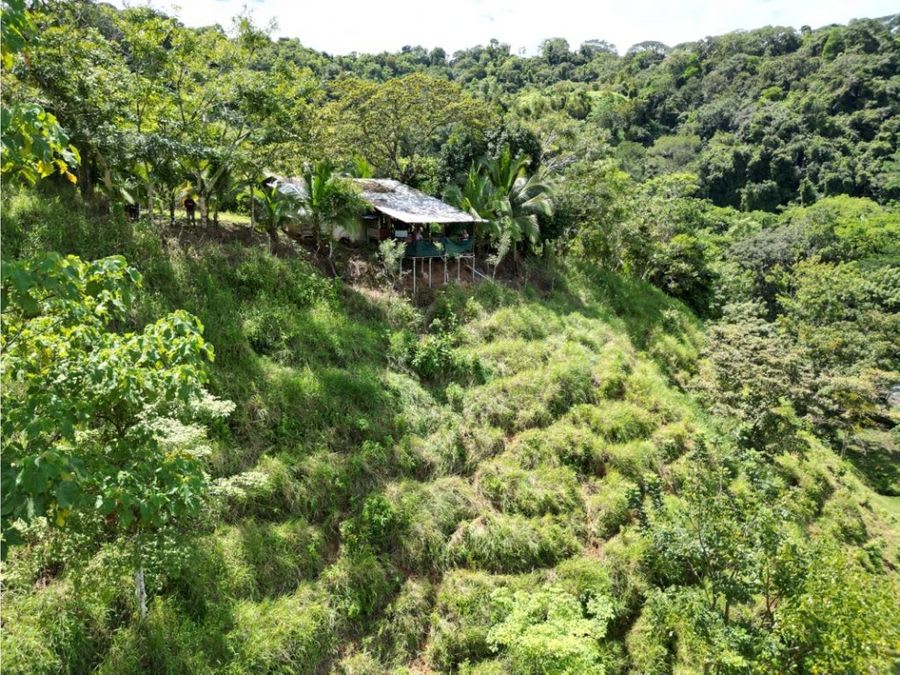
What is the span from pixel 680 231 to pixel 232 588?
2248cm

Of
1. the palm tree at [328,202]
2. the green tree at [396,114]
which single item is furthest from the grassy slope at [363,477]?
the green tree at [396,114]

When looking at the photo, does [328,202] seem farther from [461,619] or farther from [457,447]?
[461,619]

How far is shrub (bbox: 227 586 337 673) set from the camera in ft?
21.4

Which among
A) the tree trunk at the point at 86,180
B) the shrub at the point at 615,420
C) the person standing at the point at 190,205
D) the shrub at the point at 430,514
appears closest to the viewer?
the shrub at the point at 430,514

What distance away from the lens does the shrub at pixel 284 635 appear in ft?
21.4

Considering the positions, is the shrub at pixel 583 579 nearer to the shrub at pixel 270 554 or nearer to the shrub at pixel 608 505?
the shrub at pixel 608 505

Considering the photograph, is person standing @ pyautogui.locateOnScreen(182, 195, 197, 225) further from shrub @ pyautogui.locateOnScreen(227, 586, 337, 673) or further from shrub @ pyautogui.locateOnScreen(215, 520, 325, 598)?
shrub @ pyautogui.locateOnScreen(227, 586, 337, 673)

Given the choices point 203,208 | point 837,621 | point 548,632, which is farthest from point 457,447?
point 203,208

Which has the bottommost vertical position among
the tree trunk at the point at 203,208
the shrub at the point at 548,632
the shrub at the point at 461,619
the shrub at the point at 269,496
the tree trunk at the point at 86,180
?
the shrub at the point at 461,619

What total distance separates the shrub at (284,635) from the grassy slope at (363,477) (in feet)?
0.09

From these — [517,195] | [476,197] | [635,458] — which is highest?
[517,195]

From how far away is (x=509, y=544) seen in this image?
29.7ft

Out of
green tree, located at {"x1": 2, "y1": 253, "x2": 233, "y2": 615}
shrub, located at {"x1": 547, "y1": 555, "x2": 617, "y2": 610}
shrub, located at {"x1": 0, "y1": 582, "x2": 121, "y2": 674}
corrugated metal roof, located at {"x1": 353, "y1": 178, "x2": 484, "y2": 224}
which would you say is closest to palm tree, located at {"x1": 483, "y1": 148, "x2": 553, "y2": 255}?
corrugated metal roof, located at {"x1": 353, "y1": 178, "x2": 484, "y2": 224}

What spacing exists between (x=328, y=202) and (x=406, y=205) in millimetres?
2565
